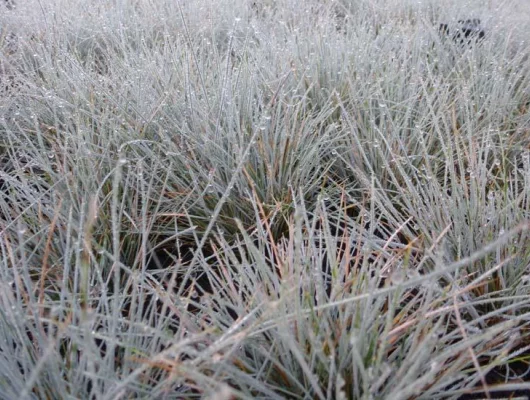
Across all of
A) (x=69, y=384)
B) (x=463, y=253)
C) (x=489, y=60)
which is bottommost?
(x=463, y=253)

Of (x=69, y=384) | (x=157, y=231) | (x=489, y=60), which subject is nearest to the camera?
(x=69, y=384)

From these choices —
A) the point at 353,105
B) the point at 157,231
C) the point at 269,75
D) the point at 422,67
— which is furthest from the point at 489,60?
the point at 157,231

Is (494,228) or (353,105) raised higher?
(353,105)

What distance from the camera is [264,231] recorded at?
1285mm

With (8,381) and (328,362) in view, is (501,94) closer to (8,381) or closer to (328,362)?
(328,362)

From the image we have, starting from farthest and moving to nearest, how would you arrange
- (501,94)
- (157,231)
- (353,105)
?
(501,94) < (353,105) < (157,231)

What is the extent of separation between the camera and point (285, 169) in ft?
4.63

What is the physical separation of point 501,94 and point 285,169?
0.88 meters

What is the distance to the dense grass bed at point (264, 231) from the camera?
2.58 ft

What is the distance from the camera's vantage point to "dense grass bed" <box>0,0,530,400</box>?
787 millimetres

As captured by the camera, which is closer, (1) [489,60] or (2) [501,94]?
(2) [501,94]

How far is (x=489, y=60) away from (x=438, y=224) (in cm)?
114

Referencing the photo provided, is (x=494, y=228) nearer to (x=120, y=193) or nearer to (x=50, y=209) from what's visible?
(x=120, y=193)

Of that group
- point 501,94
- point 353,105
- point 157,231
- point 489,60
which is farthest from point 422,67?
point 157,231
